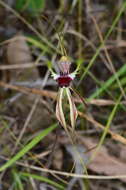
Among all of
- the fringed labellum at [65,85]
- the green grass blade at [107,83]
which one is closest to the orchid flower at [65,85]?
the fringed labellum at [65,85]

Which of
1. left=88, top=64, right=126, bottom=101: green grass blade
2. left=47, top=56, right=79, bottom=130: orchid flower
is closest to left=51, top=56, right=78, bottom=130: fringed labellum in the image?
left=47, top=56, right=79, bottom=130: orchid flower

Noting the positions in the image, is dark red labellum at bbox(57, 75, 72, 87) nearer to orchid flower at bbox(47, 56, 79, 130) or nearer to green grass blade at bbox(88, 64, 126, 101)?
orchid flower at bbox(47, 56, 79, 130)

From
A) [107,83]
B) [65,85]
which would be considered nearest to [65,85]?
[65,85]

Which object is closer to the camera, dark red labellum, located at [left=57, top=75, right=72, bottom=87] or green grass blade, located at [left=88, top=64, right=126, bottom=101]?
dark red labellum, located at [left=57, top=75, right=72, bottom=87]

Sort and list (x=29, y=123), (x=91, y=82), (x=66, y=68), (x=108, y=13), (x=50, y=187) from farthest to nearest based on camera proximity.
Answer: (x=108, y=13) → (x=91, y=82) → (x=29, y=123) → (x=50, y=187) → (x=66, y=68)

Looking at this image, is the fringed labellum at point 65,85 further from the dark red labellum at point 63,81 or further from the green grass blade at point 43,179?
the green grass blade at point 43,179

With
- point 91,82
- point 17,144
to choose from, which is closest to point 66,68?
point 17,144

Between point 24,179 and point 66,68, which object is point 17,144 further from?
point 66,68

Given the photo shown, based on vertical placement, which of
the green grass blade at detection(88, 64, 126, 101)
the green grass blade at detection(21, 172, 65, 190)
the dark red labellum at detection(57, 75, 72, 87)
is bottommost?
the green grass blade at detection(21, 172, 65, 190)

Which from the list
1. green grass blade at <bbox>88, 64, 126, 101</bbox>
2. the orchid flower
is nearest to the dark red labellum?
the orchid flower

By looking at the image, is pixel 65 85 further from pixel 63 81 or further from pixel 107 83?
pixel 107 83

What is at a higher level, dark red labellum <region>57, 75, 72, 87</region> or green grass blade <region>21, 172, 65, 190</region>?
dark red labellum <region>57, 75, 72, 87</region>
